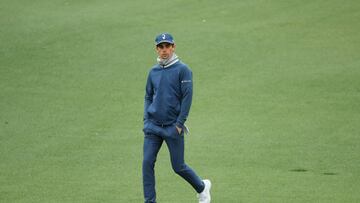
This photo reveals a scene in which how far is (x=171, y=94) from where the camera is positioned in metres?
8.78

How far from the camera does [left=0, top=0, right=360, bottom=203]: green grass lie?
10391 mm

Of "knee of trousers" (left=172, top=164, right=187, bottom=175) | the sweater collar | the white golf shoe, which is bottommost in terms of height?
the white golf shoe

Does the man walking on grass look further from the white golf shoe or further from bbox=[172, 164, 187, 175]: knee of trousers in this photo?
the white golf shoe

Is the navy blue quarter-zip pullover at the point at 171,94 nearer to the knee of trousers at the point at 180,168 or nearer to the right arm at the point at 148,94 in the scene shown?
the right arm at the point at 148,94

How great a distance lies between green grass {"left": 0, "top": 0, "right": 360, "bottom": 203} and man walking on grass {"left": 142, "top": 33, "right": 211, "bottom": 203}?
0.88m

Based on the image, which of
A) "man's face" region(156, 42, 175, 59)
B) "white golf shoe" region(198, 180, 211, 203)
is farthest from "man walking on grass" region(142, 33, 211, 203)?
"white golf shoe" region(198, 180, 211, 203)

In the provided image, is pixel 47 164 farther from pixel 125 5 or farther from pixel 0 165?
pixel 125 5

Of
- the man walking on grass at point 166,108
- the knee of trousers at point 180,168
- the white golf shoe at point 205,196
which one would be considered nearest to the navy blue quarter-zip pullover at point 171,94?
the man walking on grass at point 166,108

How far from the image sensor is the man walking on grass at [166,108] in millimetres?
8727

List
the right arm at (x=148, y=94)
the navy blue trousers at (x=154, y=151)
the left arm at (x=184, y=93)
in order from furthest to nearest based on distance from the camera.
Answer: the right arm at (x=148, y=94)
the navy blue trousers at (x=154, y=151)
the left arm at (x=184, y=93)

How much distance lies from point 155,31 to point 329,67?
4837mm

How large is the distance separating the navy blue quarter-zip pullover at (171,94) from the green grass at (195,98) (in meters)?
1.39

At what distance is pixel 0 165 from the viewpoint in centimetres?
1116

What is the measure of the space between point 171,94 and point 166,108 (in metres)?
0.19
